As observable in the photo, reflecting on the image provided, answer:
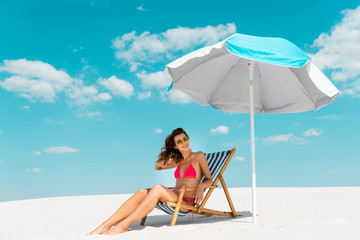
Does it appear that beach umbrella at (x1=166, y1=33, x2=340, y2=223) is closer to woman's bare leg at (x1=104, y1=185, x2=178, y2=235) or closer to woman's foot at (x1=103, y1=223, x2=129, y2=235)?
A: woman's bare leg at (x1=104, y1=185, x2=178, y2=235)

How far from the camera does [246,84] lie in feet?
20.2

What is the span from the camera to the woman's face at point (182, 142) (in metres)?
5.03

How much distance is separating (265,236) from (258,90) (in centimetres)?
299

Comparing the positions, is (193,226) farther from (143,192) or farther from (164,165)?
(164,165)

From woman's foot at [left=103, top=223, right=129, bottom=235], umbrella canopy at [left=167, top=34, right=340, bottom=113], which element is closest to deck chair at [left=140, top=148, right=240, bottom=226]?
woman's foot at [left=103, top=223, right=129, bottom=235]

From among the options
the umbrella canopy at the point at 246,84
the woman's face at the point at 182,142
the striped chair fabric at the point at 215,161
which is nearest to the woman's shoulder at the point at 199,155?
the woman's face at the point at 182,142

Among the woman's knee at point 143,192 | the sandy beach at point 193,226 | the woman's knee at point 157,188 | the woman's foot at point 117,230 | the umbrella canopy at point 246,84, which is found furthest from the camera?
the umbrella canopy at point 246,84

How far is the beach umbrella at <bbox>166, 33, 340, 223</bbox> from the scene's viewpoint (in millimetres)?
4777

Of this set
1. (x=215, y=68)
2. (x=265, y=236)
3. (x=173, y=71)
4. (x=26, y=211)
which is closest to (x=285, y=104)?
(x=215, y=68)

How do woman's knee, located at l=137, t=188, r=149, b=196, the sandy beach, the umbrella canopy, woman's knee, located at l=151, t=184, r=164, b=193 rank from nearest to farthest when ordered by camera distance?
the sandy beach < woman's knee, located at l=151, t=184, r=164, b=193 < woman's knee, located at l=137, t=188, r=149, b=196 < the umbrella canopy

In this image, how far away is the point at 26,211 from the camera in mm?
7793

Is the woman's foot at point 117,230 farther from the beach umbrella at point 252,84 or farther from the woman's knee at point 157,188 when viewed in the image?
the beach umbrella at point 252,84

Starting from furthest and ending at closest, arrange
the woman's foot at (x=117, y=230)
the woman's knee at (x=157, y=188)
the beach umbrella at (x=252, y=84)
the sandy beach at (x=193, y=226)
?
the beach umbrella at (x=252, y=84)
the woman's knee at (x=157, y=188)
the woman's foot at (x=117, y=230)
the sandy beach at (x=193, y=226)

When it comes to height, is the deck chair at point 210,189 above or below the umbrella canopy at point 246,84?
below
